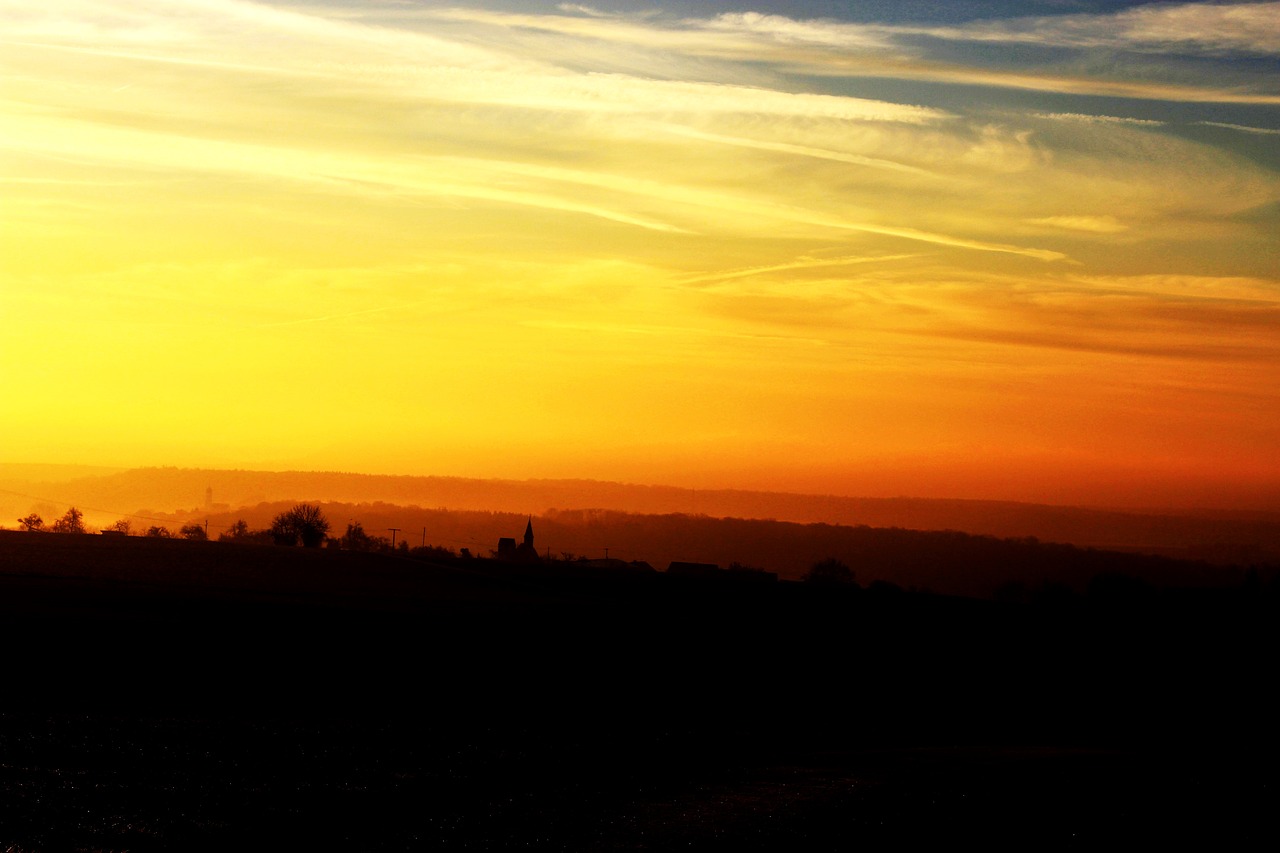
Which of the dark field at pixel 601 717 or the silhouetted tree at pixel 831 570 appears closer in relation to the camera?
the dark field at pixel 601 717

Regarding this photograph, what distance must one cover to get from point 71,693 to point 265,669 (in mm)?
9037

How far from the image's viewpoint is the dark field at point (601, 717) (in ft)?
61.5

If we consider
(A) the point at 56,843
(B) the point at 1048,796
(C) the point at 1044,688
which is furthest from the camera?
(C) the point at 1044,688

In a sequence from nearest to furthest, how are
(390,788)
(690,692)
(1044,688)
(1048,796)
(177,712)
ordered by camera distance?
(1048,796)
(390,788)
(177,712)
(690,692)
(1044,688)

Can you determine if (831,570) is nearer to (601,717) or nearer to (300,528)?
(300,528)

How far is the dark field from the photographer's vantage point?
1873cm

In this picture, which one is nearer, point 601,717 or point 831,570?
point 601,717

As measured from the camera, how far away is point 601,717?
38.3m

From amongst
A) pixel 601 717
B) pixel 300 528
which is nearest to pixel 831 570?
pixel 300 528

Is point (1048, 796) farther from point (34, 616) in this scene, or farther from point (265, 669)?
point (34, 616)

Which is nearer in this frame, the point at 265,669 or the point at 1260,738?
the point at 1260,738

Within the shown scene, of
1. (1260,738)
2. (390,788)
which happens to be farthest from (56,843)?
(1260,738)

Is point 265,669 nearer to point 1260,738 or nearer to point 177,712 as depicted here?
point 177,712

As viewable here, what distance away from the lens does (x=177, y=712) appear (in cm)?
3222
